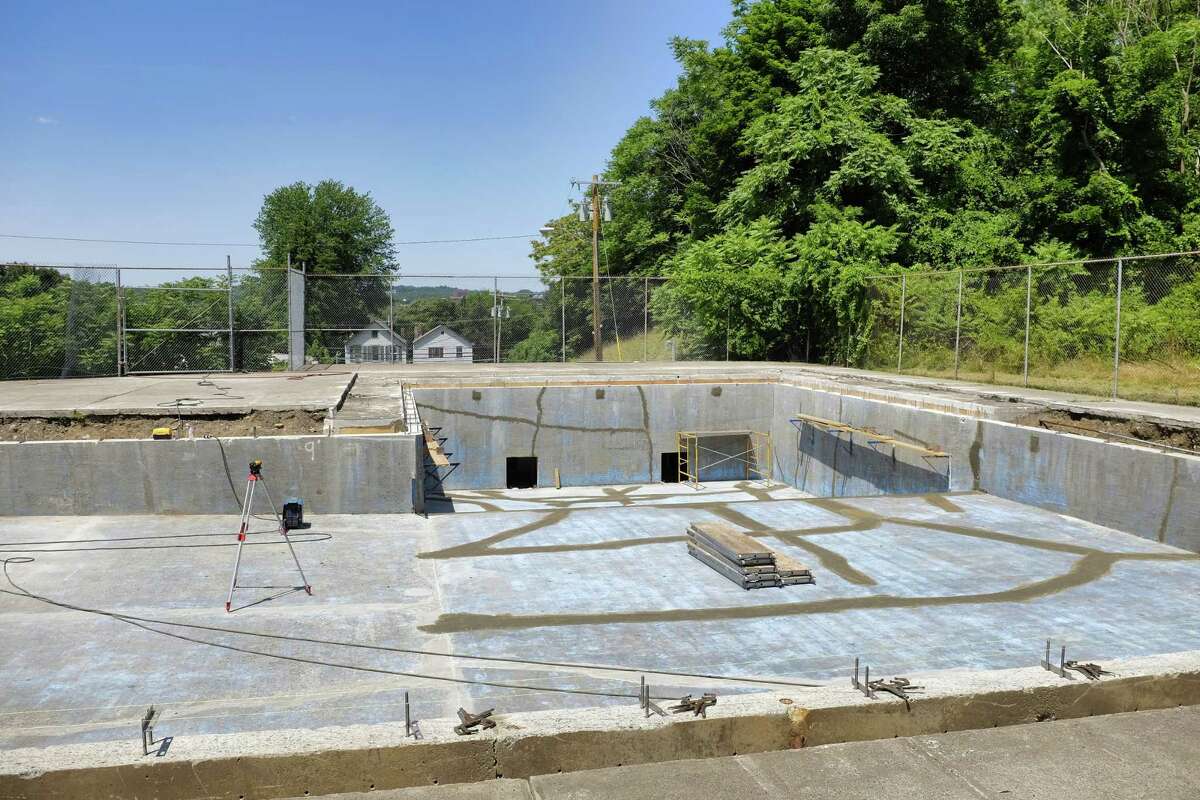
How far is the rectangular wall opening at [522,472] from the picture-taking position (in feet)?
79.1

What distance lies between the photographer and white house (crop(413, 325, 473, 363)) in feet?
99.6

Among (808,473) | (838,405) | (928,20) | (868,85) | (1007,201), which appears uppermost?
(928,20)

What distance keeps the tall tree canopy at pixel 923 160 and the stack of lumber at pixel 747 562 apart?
60.2 ft

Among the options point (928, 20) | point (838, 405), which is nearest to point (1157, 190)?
point (928, 20)

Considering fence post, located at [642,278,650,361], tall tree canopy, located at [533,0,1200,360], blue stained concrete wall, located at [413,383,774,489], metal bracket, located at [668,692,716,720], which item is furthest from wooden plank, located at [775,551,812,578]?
fence post, located at [642,278,650,361]

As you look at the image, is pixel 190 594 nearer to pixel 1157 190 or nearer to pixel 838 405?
pixel 838 405

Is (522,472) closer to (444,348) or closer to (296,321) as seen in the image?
(296,321)

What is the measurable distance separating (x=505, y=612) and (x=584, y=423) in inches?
599

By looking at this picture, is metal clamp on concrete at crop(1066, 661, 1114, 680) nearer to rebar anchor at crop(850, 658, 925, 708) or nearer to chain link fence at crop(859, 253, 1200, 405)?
rebar anchor at crop(850, 658, 925, 708)

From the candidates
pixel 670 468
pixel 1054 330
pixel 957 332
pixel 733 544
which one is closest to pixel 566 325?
pixel 670 468

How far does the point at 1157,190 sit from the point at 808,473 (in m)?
18.8

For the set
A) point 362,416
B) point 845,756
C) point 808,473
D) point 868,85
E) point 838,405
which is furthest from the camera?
point 868,85

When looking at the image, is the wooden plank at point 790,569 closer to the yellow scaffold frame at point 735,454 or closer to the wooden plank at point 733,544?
the wooden plank at point 733,544

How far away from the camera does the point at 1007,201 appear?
33.1 meters
